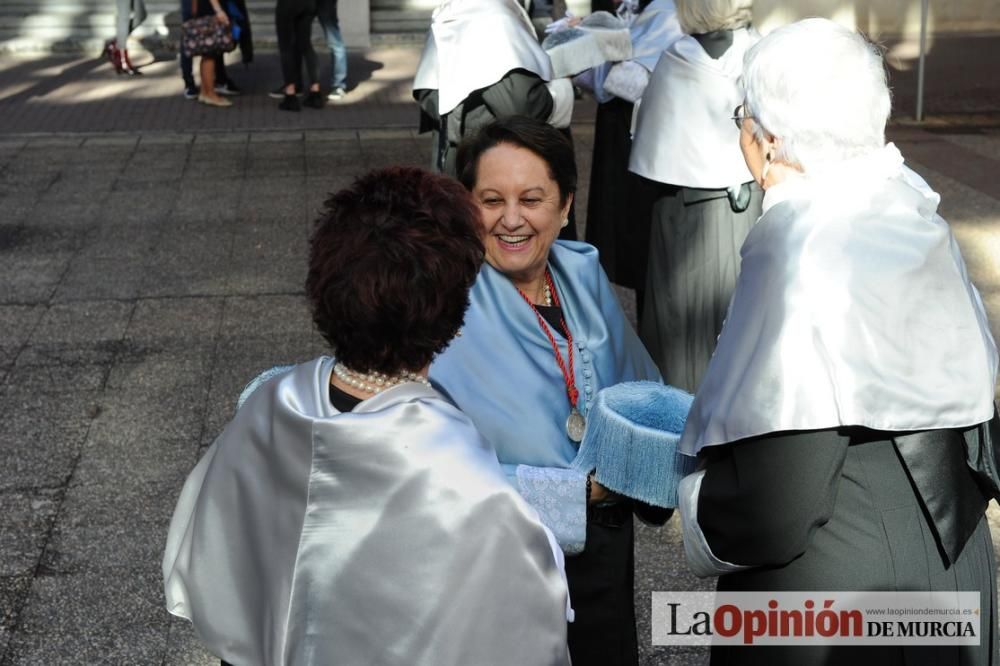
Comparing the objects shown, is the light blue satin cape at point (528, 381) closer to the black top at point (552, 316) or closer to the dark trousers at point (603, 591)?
the black top at point (552, 316)

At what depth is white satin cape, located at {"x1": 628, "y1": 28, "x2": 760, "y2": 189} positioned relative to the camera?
5.08m

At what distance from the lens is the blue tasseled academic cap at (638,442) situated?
2510 millimetres

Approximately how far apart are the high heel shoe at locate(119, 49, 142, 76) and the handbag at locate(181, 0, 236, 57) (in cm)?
222

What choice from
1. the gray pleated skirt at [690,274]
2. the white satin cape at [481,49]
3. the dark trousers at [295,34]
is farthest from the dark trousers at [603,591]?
the dark trousers at [295,34]

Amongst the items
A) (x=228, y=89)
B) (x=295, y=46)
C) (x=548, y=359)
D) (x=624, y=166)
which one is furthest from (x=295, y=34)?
(x=548, y=359)

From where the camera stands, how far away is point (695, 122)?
5.13 m

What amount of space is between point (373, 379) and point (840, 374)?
743 mm

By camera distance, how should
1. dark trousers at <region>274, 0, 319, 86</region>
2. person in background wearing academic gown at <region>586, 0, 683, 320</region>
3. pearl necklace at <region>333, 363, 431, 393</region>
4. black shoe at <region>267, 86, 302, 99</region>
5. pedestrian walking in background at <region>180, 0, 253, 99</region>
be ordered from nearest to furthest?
1. pearl necklace at <region>333, 363, 431, 393</region>
2. person in background wearing academic gown at <region>586, 0, 683, 320</region>
3. dark trousers at <region>274, 0, 319, 86</region>
4. pedestrian walking in background at <region>180, 0, 253, 99</region>
5. black shoe at <region>267, 86, 302, 99</region>

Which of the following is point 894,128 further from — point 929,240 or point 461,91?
point 929,240

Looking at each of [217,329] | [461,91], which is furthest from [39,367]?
[461,91]

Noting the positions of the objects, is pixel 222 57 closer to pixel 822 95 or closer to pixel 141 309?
pixel 141 309

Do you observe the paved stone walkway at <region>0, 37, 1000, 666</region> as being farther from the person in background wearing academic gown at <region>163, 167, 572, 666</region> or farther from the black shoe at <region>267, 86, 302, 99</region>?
the person in background wearing academic gown at <region>163, 167, 572, 666</region>

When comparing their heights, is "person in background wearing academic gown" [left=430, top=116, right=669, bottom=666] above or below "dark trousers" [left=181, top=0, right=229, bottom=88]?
above

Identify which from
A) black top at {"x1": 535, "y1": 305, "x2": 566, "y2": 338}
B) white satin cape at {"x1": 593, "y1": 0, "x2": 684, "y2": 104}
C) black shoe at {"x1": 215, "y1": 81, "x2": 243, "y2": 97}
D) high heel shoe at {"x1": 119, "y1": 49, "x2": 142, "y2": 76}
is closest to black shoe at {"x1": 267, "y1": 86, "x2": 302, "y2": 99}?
black shoe at {"x1": 215, "y1": 81, "x2": 243, "y2": 97}
